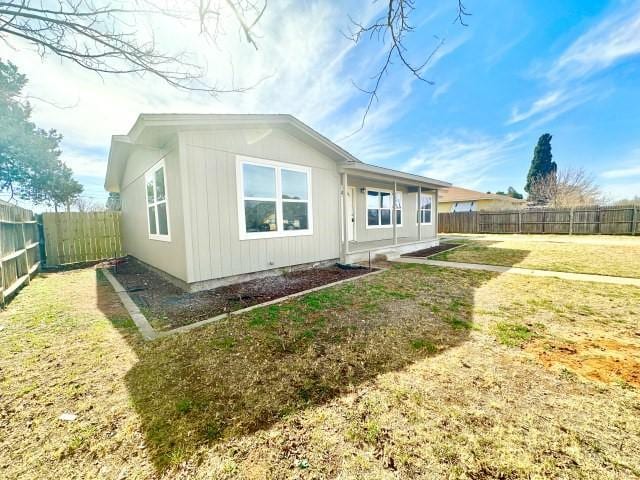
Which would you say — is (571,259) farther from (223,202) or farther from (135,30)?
(135,30)

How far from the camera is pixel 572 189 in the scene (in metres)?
25.3

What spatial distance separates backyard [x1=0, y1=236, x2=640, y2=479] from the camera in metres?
1.51

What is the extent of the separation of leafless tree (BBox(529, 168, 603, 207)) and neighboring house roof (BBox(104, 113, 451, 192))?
25.9 meters

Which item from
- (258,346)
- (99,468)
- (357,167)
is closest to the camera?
(99,468)

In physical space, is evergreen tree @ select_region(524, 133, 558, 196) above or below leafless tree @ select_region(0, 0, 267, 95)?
above

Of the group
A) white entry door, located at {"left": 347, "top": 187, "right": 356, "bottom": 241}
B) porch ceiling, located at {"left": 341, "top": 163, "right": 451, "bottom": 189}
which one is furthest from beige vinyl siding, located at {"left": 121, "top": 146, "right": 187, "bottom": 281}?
white entry door, located at {"left": 347, "top": 187, "right": 356, "bottom": 241}

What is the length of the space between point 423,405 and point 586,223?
21.4 metres

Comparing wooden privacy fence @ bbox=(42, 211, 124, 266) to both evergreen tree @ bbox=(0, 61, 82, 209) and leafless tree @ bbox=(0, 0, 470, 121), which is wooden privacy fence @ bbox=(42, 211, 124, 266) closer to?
evergreen tree @ bbox=(0, 61, 82, 209)

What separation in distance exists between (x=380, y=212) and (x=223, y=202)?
319 inches

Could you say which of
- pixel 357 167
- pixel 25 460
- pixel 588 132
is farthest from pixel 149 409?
pixel 588 132

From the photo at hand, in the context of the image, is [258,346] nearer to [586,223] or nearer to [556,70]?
[556,70]

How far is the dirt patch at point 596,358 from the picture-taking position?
229 centimetres

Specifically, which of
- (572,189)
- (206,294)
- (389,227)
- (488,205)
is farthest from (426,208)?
(572,189)

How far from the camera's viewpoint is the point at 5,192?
15.1 metres
